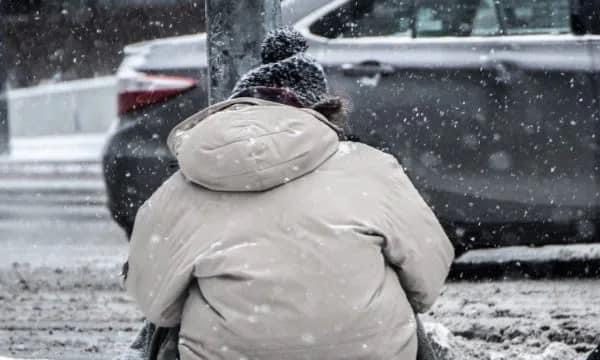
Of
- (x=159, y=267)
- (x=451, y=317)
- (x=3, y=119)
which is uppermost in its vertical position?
(x=159, y=267)

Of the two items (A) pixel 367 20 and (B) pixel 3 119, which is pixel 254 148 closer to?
(A) pixel 367 20

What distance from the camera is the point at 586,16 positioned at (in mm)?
6492

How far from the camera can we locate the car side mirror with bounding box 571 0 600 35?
647cm

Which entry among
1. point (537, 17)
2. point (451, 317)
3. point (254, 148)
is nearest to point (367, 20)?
point (537, 17)

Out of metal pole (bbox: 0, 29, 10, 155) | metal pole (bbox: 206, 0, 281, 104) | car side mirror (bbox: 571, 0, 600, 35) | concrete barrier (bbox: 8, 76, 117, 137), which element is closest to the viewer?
metal pole (bbox: 206, 0, 281, 104)

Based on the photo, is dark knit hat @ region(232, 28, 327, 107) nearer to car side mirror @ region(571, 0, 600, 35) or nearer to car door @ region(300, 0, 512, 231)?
car door @ region(300, 0, 512, 231)

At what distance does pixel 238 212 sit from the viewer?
2.66 m

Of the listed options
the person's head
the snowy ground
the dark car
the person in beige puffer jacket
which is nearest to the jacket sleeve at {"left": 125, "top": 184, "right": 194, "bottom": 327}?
the person in beige puffer jacket

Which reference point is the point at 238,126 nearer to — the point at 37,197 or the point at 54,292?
the point at 54,292

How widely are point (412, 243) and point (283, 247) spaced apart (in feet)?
0.97

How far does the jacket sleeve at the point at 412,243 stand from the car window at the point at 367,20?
374 cm

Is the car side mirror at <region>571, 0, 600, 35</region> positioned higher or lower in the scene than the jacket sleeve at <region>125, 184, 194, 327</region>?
lower

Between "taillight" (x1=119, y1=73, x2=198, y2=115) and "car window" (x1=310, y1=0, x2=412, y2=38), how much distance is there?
0.74 m

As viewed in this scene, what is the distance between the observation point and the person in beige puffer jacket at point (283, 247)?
2.59m
